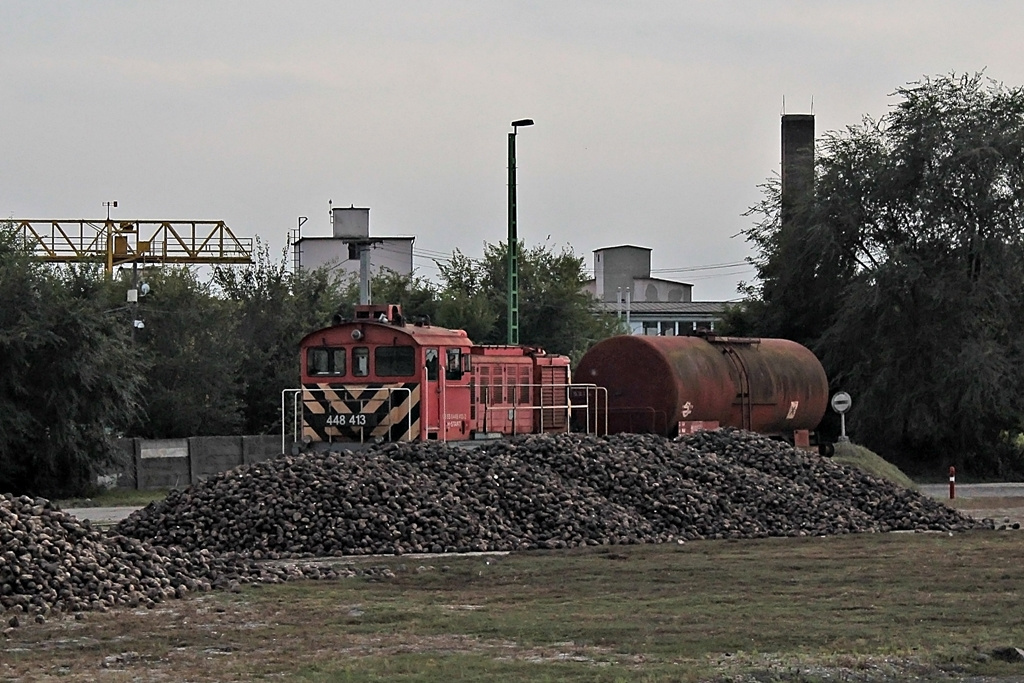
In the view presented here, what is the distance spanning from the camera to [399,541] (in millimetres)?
19438

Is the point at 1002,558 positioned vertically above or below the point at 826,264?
below

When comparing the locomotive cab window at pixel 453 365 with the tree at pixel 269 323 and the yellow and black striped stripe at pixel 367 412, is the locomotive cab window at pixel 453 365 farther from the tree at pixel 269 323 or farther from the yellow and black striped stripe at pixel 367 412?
the tree at pixel 269 323

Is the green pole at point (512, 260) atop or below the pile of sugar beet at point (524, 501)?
atop

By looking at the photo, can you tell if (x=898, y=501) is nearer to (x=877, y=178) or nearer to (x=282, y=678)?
(x=282, y=678)

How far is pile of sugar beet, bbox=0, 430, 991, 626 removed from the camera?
50.2 ft

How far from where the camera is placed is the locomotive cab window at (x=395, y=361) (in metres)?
27.6

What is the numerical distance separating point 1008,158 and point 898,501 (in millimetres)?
19622

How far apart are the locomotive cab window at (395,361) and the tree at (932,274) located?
1807cm

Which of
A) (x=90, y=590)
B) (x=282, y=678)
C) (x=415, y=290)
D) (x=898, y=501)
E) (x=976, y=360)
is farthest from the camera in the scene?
(x=415, y=290)

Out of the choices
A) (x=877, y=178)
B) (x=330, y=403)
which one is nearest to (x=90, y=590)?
(x=330, y=403)

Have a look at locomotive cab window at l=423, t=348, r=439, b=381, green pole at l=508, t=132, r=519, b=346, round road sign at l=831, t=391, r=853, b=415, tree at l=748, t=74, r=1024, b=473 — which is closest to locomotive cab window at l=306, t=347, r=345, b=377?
locomotive cab window at l=423, t=348, r=439, b=381

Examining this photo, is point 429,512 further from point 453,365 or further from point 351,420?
point 453,365

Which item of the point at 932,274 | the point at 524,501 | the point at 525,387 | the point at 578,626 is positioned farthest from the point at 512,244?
the point at 578,626

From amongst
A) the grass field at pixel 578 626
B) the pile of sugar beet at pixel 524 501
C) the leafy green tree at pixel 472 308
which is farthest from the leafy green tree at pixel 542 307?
the grass field at pixel 578 626
